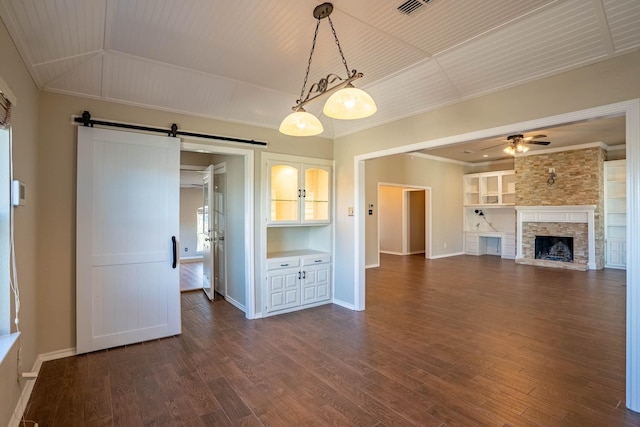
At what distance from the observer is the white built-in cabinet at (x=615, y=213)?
7.58 meters

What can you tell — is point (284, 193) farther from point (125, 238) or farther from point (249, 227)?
point (125, 238)

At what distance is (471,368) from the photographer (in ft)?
9.46

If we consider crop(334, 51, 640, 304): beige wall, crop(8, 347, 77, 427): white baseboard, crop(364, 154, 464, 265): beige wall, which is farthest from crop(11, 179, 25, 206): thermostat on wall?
crop(364, 154, 464, 265): beige wall

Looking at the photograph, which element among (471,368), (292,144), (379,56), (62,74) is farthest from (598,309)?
(62,74)

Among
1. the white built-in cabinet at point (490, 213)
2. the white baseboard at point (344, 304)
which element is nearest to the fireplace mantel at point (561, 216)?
the white built-in cabinet at point (490, 213)

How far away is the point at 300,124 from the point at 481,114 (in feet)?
6.52

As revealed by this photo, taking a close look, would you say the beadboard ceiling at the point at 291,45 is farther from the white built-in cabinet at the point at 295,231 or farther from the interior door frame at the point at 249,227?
the white built-in cabinet at the point at 295,231

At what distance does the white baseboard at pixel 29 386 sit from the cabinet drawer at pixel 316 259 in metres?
2.80

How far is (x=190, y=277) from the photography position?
23.3 feet

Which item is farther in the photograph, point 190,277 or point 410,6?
point 190,277

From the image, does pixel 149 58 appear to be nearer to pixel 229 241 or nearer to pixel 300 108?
pixel 300 108

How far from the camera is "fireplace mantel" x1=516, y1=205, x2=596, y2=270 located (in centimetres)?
748

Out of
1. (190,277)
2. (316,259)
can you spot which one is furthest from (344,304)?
(190,277)

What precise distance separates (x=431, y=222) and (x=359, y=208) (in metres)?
5.63
